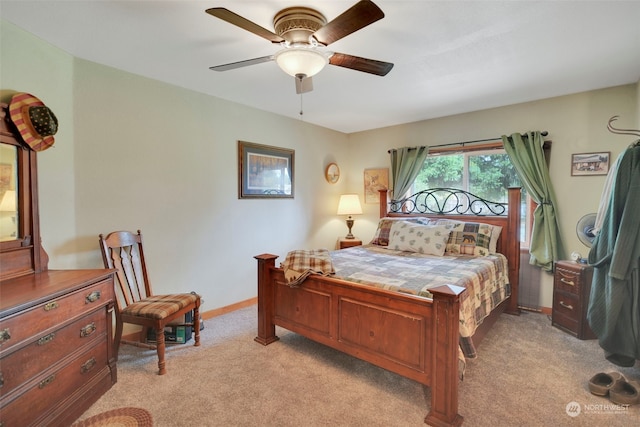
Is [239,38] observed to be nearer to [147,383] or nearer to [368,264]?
[368,264]

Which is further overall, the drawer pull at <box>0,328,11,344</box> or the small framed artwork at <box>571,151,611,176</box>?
the small framed artwork at <box>571,151,611,176</box>

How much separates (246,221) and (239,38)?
6.83 feet

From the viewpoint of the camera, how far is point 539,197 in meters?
3.41

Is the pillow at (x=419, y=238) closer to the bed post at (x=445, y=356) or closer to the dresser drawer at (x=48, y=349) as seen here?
the bed post at (x=445, y=356)

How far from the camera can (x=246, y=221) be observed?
3.71 m

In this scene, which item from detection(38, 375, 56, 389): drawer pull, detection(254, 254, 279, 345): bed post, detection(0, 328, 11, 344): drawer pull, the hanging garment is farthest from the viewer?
detection(254, 254, 279, 345): bed post

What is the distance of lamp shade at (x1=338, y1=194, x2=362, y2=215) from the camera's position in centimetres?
476

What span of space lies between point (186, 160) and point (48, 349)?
6.44ft

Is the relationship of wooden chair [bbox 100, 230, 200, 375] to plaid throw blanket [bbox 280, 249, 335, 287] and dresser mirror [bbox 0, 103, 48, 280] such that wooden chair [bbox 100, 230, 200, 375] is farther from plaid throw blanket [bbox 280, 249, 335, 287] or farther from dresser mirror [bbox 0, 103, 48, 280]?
plaid throw blanket [bbox 280, 249, 335, 287]

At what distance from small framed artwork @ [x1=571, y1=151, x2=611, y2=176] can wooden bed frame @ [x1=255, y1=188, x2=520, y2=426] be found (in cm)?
177

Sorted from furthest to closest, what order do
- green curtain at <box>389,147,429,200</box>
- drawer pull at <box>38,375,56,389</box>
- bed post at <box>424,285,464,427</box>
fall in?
green curtain at <box>389,147,429,200</box> < bed post at <box>424,285,464,427</box> < drawer pull at <box>38,375,56,389</box>

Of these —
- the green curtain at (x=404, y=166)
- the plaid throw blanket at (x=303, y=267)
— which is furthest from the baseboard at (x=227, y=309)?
the green curtain at (x=404, y=166)

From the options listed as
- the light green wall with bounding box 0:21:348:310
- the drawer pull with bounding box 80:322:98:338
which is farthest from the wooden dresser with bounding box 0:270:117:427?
the light green wall with bounding box 0:21:348:310

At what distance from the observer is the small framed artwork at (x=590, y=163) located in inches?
122
